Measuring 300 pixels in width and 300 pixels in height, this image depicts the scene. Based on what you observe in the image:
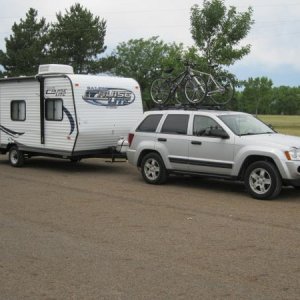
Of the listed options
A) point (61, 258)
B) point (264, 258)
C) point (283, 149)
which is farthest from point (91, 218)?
point (283, 149)

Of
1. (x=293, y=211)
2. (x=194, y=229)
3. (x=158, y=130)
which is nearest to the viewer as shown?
(x=194, y=229)

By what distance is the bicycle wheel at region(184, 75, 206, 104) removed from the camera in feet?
44.3

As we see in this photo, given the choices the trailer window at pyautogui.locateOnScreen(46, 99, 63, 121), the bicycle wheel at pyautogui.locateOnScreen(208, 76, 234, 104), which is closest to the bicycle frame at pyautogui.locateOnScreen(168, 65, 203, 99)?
the bicycle wheel at pyautogui.locateOnScreen(208, 76, 234, 104)

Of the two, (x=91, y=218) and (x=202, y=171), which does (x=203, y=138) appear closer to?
(x=202, y=171)

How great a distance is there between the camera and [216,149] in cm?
1112

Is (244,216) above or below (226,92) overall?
below

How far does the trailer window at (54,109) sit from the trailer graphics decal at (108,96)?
0.78 metres

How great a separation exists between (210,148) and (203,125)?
0.61 meters

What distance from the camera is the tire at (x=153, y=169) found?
40.1 feet

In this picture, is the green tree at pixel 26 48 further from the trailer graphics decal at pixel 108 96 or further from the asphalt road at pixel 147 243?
the asphalt road at pixel 147 243

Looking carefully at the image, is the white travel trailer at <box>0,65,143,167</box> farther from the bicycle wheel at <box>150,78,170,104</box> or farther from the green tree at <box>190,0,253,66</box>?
the green tree at <box>190,0,253,66</box>

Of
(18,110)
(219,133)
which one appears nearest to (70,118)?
(18,110)

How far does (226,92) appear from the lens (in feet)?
45.5

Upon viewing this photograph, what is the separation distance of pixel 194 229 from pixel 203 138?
391 centimetres
